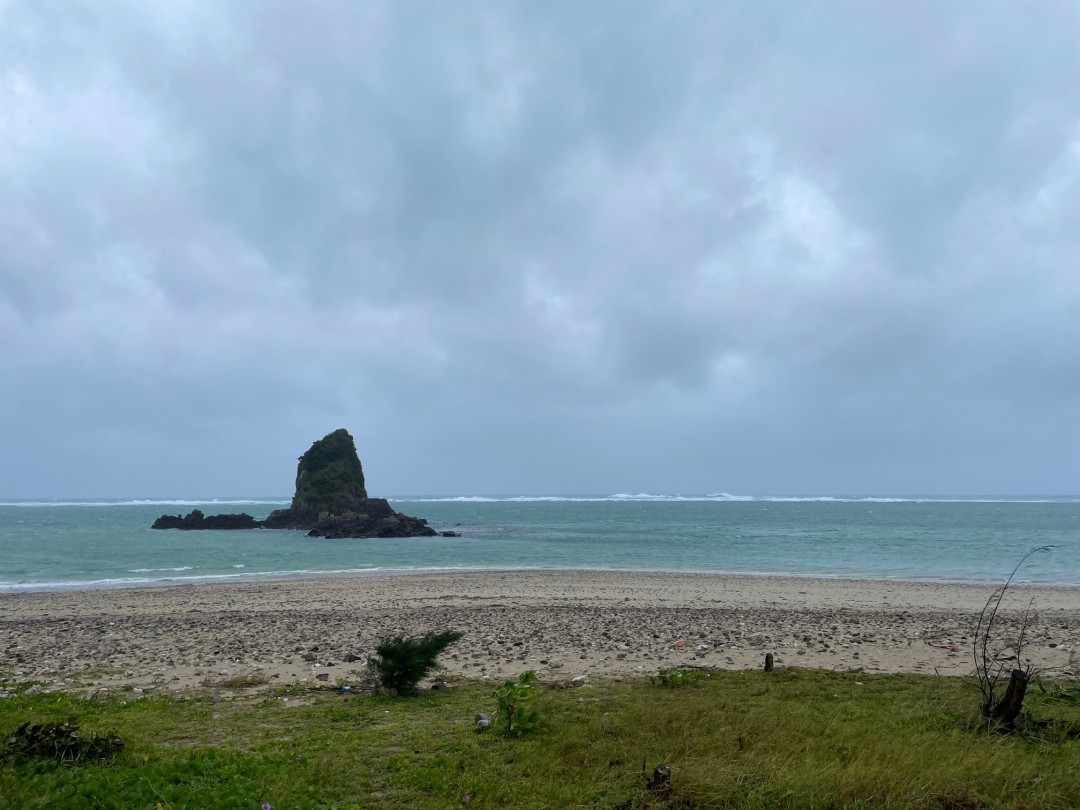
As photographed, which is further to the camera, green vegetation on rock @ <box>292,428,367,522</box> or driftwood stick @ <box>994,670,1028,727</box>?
green vegetation on rock @ <box>292,428,367,522</box>

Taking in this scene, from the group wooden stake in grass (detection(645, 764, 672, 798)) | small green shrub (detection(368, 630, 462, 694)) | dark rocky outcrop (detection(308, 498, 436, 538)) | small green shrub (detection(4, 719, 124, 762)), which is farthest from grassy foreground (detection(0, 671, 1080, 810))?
dark rocky outcrop (detection(308, 498, 436, 538))

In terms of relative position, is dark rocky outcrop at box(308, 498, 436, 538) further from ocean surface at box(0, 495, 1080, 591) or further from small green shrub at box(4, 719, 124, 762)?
small green shrub at box(4, 719, 124, 762)

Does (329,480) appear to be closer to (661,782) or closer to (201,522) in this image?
(201,522)

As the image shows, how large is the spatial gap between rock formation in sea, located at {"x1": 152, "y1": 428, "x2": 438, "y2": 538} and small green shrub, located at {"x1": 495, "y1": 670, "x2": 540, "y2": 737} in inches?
3044

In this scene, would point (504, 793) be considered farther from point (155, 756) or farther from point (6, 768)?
point (6, 768)

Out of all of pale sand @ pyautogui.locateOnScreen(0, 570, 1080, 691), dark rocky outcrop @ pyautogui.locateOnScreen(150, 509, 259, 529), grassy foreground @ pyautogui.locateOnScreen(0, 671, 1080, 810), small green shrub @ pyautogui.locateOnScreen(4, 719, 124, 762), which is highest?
small green shrub @ pyautogui.locateOnScreen(4, 719, 124, 762)

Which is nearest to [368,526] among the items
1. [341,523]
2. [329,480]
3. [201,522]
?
[341,523]

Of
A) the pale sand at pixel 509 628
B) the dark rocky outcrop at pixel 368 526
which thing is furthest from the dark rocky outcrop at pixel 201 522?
the pale sand at pixel 509 628

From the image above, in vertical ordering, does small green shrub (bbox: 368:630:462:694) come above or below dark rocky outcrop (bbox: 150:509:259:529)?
above

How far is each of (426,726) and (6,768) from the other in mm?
4471

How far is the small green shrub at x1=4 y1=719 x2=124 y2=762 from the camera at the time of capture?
681 cm

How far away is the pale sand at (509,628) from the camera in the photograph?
13461 mm

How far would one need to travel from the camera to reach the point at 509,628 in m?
18.2

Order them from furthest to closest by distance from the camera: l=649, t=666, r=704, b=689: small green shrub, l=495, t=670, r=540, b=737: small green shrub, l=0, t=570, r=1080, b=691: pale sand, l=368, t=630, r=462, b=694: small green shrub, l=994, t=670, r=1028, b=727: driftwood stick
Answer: l=0, t=570, r=1080, b=691: pale sand
l=649, t=666, r=704, b=689: small green shrub
l=368, t=630, r=462, b=694: small green shrub
l=495, t=670, r=540, b=737: small green shrub
l=994, t=670, r=1028, b=727: driftwood stick
